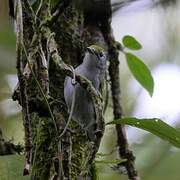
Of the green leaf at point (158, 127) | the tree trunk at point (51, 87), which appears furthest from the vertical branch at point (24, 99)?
the green leaf at point (158, 127)

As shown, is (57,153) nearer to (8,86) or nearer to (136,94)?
(8,86)

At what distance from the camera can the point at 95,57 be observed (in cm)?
180

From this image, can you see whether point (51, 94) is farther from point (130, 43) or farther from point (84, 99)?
point (130, 43)

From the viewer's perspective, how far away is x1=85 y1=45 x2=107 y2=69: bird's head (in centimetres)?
176

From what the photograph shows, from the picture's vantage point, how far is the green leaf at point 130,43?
202cm

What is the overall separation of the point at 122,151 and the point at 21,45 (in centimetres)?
79

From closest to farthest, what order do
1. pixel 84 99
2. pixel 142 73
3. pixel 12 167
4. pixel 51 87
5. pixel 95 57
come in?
1. pixel 12 167
2. pixel 84 99
3. pixel 51 87
4. pixel 95 57
5. pixel 142 73

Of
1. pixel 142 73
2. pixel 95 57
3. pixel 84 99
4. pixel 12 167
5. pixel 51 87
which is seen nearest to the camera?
pixel 12 167

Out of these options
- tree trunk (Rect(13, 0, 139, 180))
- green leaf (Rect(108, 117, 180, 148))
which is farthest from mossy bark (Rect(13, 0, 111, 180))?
green leaf (Rect(108, 117, 180, 148))

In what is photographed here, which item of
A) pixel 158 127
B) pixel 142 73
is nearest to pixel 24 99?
pixel 158 127

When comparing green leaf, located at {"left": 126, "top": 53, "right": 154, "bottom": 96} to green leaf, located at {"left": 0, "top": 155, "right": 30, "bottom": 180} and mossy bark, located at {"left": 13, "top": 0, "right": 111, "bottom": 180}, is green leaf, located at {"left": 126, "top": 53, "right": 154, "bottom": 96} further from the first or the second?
green leaf, located at {"left": 0, "top": 155, "right": 30, "bottom": 180}

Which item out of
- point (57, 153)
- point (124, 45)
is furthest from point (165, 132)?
point (124, 45)

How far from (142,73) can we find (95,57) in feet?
0.83

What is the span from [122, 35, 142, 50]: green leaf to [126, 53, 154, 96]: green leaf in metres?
0.05
